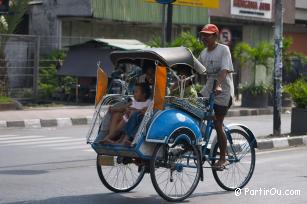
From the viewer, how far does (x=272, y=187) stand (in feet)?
30.5

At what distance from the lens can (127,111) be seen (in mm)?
8148

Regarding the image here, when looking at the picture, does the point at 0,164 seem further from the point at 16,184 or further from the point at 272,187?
the point at 272,187

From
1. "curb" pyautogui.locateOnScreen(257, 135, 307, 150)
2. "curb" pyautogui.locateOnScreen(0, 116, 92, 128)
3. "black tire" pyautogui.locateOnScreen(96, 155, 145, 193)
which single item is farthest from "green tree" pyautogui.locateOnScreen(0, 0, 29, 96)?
"black tire" pyautogui.locateOnScreen(96, 155, 145, 193)

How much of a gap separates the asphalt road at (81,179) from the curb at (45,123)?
392cm

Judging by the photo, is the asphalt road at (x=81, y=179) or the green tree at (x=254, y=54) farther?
the green tree at (x=254, y=54)

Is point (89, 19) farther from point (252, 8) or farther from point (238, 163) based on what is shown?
point (238, 163)

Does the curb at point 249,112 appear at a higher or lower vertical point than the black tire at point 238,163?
lower

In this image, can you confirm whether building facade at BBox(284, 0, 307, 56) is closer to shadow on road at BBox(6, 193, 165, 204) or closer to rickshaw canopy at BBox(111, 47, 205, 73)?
rickshaw canopy at BBox(111, 47, 205, 73)

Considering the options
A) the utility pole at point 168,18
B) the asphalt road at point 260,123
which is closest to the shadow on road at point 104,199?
the utility pole at point 168,18

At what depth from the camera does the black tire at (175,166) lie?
791 cm

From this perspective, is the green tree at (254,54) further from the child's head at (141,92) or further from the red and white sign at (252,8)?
the child's head at (141,92)

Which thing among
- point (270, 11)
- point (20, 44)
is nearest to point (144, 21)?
point (20, 44)

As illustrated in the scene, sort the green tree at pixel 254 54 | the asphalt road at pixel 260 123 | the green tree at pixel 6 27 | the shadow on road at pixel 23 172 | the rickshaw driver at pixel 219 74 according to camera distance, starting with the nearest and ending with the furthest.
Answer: the rickshaw driver at pixel 219 74, the shadow on road at pixel 23 172, the asphalt road at pixel 260 123, the green tree at pixel 6 27, the green tree at pixel 254 54

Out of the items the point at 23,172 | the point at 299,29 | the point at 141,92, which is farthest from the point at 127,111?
the point at 299,29
